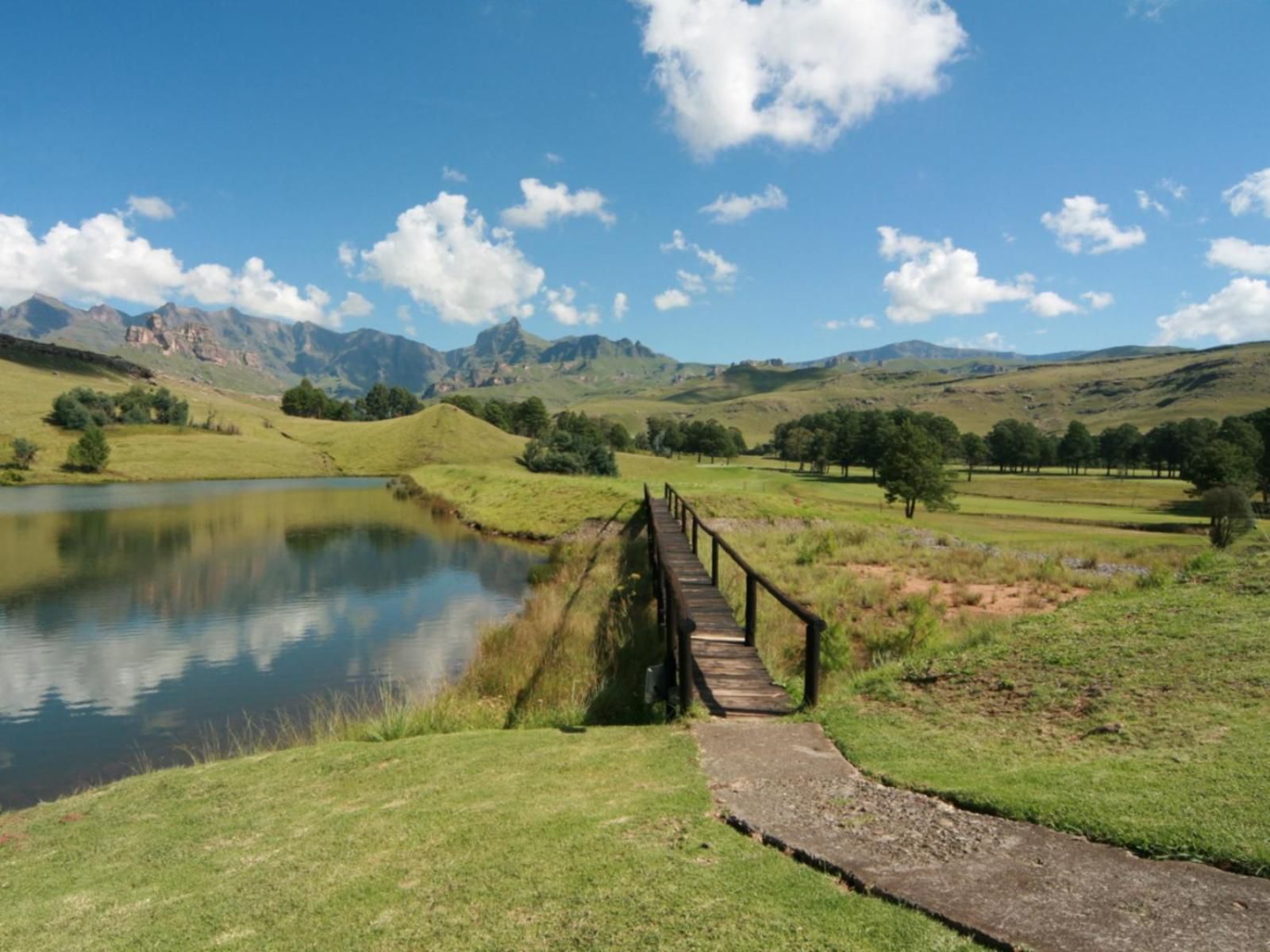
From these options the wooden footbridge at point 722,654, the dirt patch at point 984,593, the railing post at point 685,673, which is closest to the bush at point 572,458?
the dirt patch at point 984,593

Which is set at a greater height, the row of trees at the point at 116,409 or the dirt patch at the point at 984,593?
the row of trees at the point at 116,409

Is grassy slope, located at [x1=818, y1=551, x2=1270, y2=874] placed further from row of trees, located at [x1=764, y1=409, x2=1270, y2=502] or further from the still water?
row of trees, located at [x1=764, y1=409, x2=1270, y2=502]

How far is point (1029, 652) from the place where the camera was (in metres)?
9.76

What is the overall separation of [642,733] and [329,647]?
17.0 metres

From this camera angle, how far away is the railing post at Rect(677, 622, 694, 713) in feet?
30.6

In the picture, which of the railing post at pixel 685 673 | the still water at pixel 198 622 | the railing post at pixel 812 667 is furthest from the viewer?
the still water at pixel 198 622

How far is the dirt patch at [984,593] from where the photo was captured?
18.7m

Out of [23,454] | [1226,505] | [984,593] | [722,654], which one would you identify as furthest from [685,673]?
[23,454]

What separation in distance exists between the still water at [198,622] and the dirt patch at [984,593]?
45.4 ft

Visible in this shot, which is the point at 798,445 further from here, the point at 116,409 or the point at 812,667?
the point at 812,667

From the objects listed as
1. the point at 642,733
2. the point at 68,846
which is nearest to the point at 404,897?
the point at 642,733

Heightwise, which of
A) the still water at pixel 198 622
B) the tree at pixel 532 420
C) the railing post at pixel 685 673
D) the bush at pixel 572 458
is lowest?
the still water at pixel 198 622

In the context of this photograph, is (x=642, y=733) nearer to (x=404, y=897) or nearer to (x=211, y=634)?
(x=404, y=897)

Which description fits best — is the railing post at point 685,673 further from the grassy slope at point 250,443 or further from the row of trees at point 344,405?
the row of trees at point 344,405
